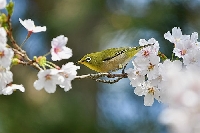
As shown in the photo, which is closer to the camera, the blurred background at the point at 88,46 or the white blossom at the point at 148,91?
the white blossom at the point at 148,91

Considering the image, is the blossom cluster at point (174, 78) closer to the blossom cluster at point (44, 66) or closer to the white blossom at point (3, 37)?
the blossom cluster at point (44, 66)

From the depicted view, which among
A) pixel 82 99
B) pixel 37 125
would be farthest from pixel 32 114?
pixel 82 99

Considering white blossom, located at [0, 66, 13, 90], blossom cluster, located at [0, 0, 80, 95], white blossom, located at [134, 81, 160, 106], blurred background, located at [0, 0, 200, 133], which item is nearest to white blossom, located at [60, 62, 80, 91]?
blossom cluster, located at [0, 0, 80, 95]

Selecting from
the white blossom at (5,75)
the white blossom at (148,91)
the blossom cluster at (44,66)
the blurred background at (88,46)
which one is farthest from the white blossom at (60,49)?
the blurred background at (88,46)

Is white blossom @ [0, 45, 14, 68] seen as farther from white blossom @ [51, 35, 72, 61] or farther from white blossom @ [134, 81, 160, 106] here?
white blossom @ [134, 81, 160, 106]

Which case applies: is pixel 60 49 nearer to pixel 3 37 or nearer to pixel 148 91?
pixel 3 37

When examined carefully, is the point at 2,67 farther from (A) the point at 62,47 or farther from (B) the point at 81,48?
(B) the point at 81,48

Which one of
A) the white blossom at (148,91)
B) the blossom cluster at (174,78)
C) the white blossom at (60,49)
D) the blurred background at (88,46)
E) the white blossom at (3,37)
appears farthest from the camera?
the blurred background at (88,46)

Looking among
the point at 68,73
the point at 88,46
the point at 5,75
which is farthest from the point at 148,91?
the point at 88,46
